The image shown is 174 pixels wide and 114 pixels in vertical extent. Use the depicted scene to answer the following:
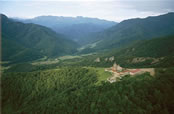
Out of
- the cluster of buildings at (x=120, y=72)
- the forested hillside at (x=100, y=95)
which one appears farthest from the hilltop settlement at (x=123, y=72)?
the forested hillside at (x=100, y=95)

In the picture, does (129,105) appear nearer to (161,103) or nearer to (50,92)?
(161,103)

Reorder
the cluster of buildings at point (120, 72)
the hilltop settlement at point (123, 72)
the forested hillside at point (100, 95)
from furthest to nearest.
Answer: the cluster of buildings at point (120, 72)
the hilltop settlement at point (123, 72)
the forested hillside at point (100, 95)

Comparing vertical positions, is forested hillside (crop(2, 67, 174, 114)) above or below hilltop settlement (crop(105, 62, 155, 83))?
below

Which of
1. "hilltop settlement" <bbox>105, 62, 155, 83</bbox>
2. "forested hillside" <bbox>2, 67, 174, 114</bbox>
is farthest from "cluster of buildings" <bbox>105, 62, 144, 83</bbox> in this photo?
"forested hillside" <bbox>2, 67, 174, 114</bbox>

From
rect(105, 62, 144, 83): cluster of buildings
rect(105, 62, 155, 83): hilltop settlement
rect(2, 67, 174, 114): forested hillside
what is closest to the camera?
rect(2, 67, 174, 114): forested hillside

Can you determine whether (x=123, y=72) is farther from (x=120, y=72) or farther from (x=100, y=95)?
(x=100, y=95)

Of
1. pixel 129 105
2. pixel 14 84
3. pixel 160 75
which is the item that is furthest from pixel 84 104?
pixel 14 84

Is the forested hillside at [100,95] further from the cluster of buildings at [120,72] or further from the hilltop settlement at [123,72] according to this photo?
the cluster of buildings at [120,72]

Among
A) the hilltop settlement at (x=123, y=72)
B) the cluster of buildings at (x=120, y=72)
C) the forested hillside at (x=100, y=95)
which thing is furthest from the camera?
the cluster of buildings at (x=120, y=72)

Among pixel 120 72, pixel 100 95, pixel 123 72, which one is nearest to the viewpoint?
pixel 100 95

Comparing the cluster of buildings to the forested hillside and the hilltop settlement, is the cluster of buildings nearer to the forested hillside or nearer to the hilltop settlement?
Result: the hilltop settlement

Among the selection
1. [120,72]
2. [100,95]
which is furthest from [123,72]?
[100,95]

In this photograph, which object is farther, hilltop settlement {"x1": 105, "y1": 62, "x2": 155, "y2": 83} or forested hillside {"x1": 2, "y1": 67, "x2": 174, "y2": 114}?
hilltop settlement {"x1": 105, "y1": 62, "x2": 155, "y2": 83}

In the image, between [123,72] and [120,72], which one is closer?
[123,72]
